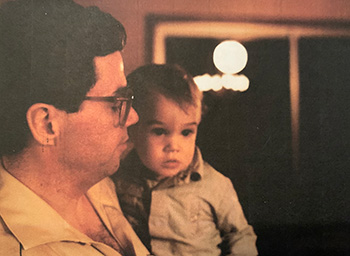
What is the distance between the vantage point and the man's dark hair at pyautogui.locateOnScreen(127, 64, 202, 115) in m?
2.82

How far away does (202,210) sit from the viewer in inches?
112

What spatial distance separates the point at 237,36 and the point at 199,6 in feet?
0.97

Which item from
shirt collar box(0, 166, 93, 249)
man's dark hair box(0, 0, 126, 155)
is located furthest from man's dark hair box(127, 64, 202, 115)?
shirt collar box(0, 166, 93, 249)

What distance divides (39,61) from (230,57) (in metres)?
1.12

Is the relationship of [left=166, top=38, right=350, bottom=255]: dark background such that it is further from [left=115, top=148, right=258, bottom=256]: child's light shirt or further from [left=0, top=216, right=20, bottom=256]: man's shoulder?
[left=0, top=216, right=20, bottom=256]: man's shoulder

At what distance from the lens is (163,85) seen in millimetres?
2848

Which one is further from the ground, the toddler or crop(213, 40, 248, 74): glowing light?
crop(213, 40, 248, 74): glowing light

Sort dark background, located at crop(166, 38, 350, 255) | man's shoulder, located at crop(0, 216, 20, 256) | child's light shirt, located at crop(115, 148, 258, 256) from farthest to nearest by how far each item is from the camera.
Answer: dark background, located at crop(166, 38, 350, 255) < child's light shirt, located at crop(115, 148, 258, 256) < man's shoulder, located at crop(0, 216, 20, 256)

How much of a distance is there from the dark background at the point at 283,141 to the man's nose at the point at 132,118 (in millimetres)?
383

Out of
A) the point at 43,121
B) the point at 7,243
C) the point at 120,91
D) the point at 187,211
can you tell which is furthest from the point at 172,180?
the point at 7,243

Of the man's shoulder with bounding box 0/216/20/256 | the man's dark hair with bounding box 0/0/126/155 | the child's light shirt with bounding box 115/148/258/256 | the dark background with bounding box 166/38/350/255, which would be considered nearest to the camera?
the man's shoulder with bounding box 0/216/20/256

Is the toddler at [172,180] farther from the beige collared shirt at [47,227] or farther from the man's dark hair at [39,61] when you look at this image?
the man's dark hair at [39,61]

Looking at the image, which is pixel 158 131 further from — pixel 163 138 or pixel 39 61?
pixel 39 61

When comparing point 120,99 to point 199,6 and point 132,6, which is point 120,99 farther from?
point 199,6
